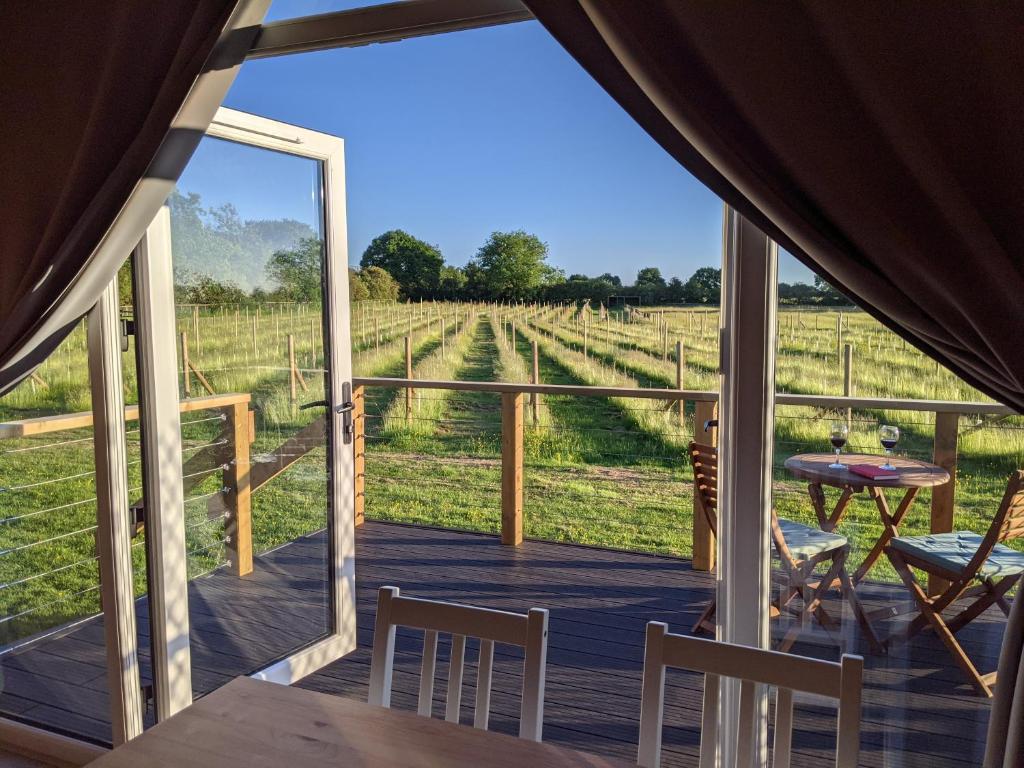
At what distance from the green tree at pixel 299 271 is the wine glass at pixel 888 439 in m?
1.94

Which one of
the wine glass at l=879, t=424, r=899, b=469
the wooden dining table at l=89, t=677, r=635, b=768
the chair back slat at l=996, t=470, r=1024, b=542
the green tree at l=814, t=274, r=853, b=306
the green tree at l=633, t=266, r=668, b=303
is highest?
the green tree at l=633, t=266, r=668, b=303

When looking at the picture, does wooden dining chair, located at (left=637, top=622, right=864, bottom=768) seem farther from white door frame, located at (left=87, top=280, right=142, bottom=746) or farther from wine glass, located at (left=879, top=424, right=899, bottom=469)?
white door frame, located at (left=87, top=280, right=142, bottom=746)

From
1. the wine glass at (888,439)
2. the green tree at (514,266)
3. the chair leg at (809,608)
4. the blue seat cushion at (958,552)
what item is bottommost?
the chair leg at (809,608)

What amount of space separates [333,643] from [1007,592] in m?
2.28

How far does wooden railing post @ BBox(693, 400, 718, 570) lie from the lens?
396cm

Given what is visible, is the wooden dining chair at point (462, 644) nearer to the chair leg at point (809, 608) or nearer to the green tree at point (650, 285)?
the chair leg at point (809, 608)

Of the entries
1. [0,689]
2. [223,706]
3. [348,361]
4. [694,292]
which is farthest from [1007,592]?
[694,292]

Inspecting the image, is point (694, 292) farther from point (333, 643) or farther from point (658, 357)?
point (333, 643)

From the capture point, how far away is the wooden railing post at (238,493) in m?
2.66

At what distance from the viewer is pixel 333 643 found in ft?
9.97

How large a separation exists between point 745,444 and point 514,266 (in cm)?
520

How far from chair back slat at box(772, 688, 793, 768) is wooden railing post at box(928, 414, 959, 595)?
0.84 metres

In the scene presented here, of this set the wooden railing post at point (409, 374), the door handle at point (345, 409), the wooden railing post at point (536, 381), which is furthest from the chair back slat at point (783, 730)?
the wooden railing post at point (409, 374)

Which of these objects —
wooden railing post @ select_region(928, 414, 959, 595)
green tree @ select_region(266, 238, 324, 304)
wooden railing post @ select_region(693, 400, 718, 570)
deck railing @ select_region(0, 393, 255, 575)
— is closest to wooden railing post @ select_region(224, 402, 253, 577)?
deck railing @ select_region(0, 393, 255, 575)
